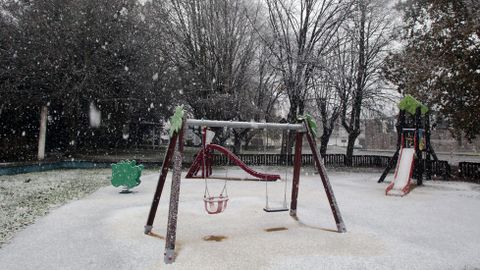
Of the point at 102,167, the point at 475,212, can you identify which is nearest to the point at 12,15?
the point at 102,167

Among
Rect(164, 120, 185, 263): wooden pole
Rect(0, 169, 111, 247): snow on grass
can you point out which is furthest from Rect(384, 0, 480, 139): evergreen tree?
Rect(0, 169, 111, 247): snow on grass

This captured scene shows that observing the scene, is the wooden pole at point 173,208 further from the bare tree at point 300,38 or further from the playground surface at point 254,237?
the bare tree at point 300,38

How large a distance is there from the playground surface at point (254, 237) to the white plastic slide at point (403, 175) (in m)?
1.41

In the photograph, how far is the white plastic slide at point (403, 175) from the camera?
11.8 metres

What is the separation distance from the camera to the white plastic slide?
1177cm

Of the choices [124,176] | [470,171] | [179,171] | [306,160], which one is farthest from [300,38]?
[179,171]

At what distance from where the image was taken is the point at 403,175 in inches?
505

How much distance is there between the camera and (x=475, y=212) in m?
8.83

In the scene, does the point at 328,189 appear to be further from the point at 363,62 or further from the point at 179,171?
the point at 363,62

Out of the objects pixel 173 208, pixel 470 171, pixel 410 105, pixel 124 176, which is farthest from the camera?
pixel 470 171

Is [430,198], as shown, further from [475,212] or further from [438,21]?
[438,21]

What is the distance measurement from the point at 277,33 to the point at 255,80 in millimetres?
5463

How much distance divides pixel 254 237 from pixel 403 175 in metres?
8.58

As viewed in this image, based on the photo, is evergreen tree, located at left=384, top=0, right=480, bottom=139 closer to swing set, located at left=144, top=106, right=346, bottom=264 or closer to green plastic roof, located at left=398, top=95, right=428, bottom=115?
green plastic roof, located at left=398, top=95, right=428, bottom=115
